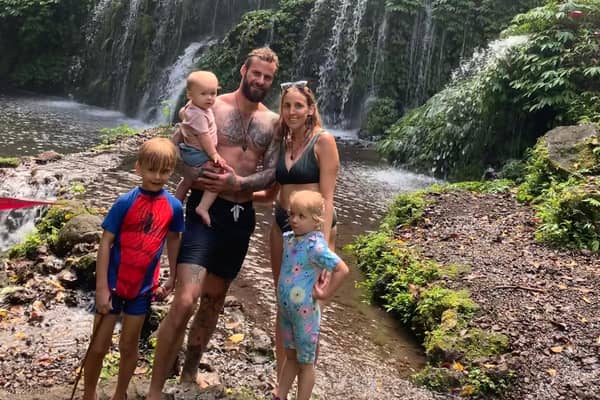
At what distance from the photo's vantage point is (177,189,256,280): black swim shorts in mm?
3406

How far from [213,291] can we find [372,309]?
2.74 meters

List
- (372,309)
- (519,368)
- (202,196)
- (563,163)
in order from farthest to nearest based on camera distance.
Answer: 1. (563,163)
2. (372,309)
3. (519,368)
4. (202,196)

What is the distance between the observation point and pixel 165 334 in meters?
3.27

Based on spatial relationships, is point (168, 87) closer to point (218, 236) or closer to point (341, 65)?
→ point (341, 65)

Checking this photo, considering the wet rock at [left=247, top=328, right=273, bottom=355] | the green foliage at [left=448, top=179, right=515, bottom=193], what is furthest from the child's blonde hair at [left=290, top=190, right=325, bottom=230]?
the green foliage at [left=448, top=179, right=515, bottom=193]

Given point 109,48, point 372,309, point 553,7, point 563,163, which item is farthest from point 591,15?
point 109,48

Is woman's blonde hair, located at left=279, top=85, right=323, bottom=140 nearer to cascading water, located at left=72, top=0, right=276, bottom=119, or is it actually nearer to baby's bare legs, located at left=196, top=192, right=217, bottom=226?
baby's bare legs, located at left=196, top=192, right=217, bottom=226

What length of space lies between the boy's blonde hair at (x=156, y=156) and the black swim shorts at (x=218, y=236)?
0.48m

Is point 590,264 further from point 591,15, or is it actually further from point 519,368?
point 591,15

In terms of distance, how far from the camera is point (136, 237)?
3.11 metres

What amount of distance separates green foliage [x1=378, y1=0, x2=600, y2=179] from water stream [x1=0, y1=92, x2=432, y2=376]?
0.89 m

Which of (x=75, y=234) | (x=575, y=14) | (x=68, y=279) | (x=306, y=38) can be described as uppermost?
(x=575, y=14)

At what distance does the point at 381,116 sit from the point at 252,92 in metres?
13.3

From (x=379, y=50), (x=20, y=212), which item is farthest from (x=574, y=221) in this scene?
(x=379, y=50)
